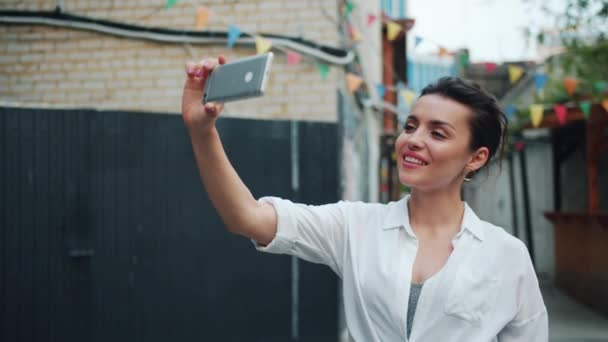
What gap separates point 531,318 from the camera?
1.92 meters

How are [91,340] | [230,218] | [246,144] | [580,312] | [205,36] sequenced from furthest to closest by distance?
[580,312] < [205,36] < [246,144] < [91,340] < [230,218]

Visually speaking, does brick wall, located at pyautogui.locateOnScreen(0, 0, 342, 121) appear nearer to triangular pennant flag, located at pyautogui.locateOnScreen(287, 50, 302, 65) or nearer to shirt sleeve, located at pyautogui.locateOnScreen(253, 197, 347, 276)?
triangular pennant flag, located at pyautogui.locateOnScreen(287, 50, 302, 65)

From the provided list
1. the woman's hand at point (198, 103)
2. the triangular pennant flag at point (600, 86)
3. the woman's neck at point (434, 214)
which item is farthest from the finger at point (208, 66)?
the triangular pennant flag at point (600, 86)

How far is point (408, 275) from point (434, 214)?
0.83ft

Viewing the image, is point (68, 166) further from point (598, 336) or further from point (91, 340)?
point (598, 336)

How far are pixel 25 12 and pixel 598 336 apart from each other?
6.99m

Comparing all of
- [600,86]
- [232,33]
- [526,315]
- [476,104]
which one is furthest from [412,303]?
[600,86]

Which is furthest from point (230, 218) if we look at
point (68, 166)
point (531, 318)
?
point (68, 166)

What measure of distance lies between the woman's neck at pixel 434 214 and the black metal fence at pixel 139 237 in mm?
3659

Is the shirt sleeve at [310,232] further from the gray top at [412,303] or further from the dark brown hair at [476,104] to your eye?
the dark brown hair at [476,104]

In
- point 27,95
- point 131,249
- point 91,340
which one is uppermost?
point 27,95

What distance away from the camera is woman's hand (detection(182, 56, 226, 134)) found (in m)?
1.66

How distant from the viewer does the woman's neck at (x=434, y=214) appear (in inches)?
79.4

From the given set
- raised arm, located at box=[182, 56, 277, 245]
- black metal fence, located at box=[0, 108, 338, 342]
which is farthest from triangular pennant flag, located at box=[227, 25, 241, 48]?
raised arm, located at box=[182, 56, 277, 245]
